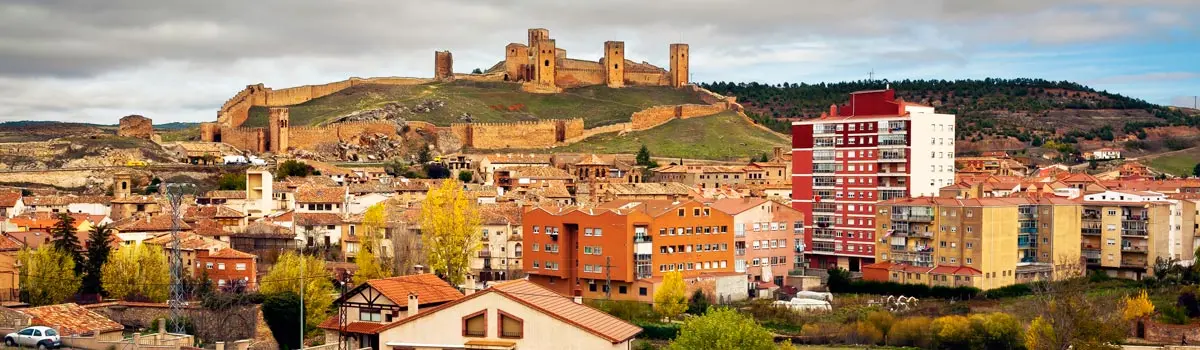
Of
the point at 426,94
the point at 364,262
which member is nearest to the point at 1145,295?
the point at 364,262

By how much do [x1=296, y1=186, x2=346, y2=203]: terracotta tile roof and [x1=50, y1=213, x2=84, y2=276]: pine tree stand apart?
1348 centimetres

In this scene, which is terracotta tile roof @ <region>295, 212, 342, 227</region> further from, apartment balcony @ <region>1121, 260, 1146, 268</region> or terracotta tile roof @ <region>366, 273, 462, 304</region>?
apartment balcony @ <region>1121, 260, 1146, 268</region>

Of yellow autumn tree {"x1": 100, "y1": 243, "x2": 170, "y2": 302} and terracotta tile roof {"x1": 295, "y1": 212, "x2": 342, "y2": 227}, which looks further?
terracotta tile roof {"x1": 295, "y1": 212, "x2": 342, "y2": 227}

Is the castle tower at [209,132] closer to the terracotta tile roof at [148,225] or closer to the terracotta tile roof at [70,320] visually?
the terracotta tile roof at [148,225]

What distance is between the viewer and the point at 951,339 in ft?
131

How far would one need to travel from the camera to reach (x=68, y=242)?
4159cm

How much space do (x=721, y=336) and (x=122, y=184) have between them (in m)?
44.7

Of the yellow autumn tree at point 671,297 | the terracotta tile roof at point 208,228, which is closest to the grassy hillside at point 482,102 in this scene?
the terracotta tile roof at point 208,228

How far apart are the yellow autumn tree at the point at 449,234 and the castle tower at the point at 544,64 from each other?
65834 mm

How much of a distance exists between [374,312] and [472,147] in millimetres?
68347

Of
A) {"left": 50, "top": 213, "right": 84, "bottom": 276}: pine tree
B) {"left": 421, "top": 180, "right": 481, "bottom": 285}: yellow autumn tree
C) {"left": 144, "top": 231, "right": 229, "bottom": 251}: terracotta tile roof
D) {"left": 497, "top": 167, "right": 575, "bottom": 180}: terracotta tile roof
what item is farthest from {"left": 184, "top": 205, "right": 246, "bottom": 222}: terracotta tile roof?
{"left": 497, "top": 167, "right": 575, "bottom": 180}: terracotta tile roof

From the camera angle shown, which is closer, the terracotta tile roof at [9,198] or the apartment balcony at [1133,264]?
the apartment balcony at [1133,264]

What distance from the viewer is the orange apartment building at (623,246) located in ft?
150

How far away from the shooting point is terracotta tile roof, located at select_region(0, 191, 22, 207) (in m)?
54.0
